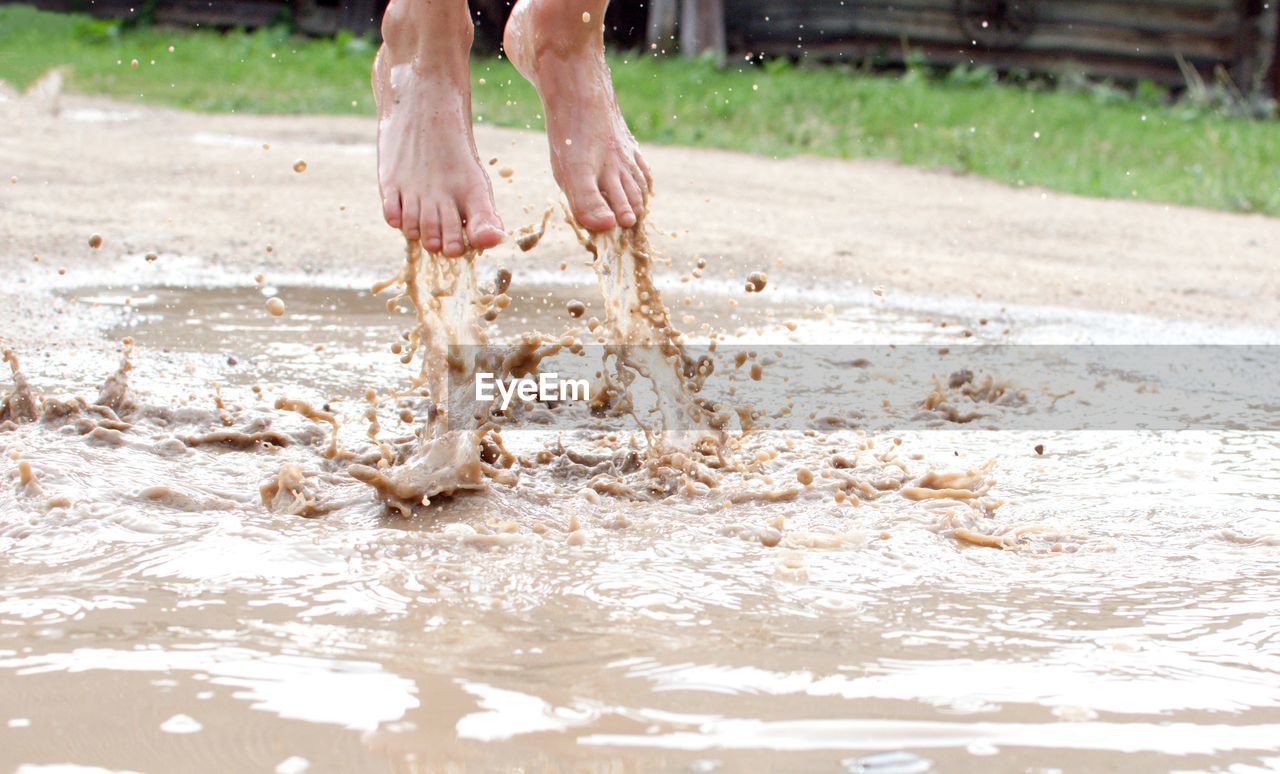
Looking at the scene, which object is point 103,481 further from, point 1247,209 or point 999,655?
point 1247,209

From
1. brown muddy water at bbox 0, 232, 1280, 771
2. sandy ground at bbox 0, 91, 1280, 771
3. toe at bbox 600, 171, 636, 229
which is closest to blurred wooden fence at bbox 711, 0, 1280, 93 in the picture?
sandy ground at bbox 0, 91, 1280, 771

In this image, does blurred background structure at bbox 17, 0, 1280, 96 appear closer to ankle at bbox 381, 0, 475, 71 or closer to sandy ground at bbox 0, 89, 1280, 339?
sandy ground at bbox 0, 89, 1280, 339

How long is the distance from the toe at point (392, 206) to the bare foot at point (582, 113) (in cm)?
32

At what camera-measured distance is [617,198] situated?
2.80 metres

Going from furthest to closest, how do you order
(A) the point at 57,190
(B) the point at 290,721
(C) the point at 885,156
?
(C) the point at 885,156, (A) the point at 57,190, (B) the point at 290,721

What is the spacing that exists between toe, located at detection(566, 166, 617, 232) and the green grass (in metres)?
5.41

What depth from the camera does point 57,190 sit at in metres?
6.18

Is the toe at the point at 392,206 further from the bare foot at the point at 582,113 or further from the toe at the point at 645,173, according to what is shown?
the toe at the point at 645,173

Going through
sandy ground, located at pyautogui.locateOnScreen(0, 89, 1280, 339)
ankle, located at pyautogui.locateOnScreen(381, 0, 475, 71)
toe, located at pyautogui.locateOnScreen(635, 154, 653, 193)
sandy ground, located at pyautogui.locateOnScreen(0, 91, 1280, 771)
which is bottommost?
sandy ground, located at pyautogui.locateOnScreen(0, 91, 1280, 771)

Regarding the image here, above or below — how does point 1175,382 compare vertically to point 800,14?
below

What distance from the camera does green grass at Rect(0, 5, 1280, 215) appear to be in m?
8.46

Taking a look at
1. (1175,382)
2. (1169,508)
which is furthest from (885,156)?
(1169,508)

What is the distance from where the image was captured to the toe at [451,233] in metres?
2.64

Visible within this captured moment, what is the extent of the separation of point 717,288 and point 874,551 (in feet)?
8.85
